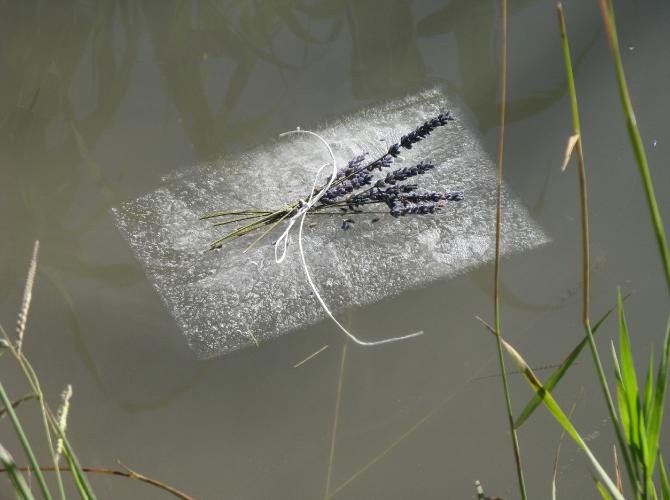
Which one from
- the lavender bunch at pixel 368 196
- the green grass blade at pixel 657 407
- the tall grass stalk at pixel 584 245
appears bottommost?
the green grass blade at pixel 657 407

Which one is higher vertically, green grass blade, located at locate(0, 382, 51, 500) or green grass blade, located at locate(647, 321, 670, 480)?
green grass blade, located at locate(0, 382, 51, 500)

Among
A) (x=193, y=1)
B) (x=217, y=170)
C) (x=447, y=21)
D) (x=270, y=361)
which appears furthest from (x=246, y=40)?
(x=270, y=361)

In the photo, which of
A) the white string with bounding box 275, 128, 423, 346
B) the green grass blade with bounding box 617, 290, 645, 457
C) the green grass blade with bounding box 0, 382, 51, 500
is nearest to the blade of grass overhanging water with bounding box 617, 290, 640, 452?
the green grass blade with bounding box 617, 290, 645, 457

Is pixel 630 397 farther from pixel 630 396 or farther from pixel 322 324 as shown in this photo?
pixel 322 324

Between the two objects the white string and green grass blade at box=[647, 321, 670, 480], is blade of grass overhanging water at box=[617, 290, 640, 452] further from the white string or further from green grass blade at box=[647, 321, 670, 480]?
the white string

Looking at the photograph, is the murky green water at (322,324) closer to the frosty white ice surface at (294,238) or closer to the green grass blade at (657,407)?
the frosty white ice surface at (294,238)

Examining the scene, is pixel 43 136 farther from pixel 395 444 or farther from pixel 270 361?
pixel 395 444

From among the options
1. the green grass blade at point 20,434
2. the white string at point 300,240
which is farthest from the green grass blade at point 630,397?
the white string at point 300,240
